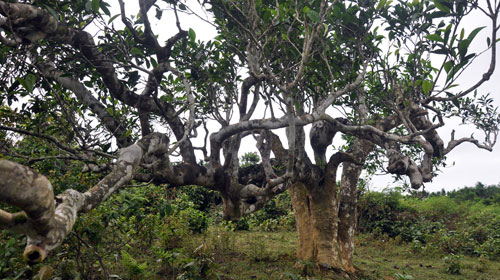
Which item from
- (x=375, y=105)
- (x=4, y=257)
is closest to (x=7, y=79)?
(x=4, y=257)

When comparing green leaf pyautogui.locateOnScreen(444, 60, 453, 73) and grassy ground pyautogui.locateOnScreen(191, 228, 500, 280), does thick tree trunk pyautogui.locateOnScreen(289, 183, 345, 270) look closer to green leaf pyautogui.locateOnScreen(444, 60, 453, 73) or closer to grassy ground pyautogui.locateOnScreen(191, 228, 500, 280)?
grassy ground pyautogui.locateOnScreen(191, 228, 500, 280)

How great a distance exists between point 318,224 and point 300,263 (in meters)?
0.88

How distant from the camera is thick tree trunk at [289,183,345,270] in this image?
700 cm

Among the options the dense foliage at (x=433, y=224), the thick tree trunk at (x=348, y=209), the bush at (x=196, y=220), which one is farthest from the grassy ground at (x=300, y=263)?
the dense foliage at (x=433, y=224)

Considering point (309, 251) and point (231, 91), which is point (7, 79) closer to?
point (231, 91)

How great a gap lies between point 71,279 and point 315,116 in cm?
449

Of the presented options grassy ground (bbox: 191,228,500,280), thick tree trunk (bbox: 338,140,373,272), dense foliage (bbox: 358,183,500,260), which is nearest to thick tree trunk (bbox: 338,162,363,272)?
thick tree trunk (bbox: 338,140,373,272)

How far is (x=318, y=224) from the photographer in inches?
282

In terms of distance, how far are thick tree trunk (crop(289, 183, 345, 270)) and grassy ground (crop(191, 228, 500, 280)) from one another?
1.25 ft

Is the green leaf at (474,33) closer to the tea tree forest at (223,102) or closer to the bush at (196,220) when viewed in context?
the tea tree forest at (223,102)

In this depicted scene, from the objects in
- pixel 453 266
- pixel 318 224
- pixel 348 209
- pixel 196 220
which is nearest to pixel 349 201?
pixel 348 209

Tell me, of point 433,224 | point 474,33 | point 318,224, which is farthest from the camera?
point 433,224

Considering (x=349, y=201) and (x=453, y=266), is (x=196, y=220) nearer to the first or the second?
(x=349, y=201)

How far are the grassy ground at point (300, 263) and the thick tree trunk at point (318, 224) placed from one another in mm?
382
